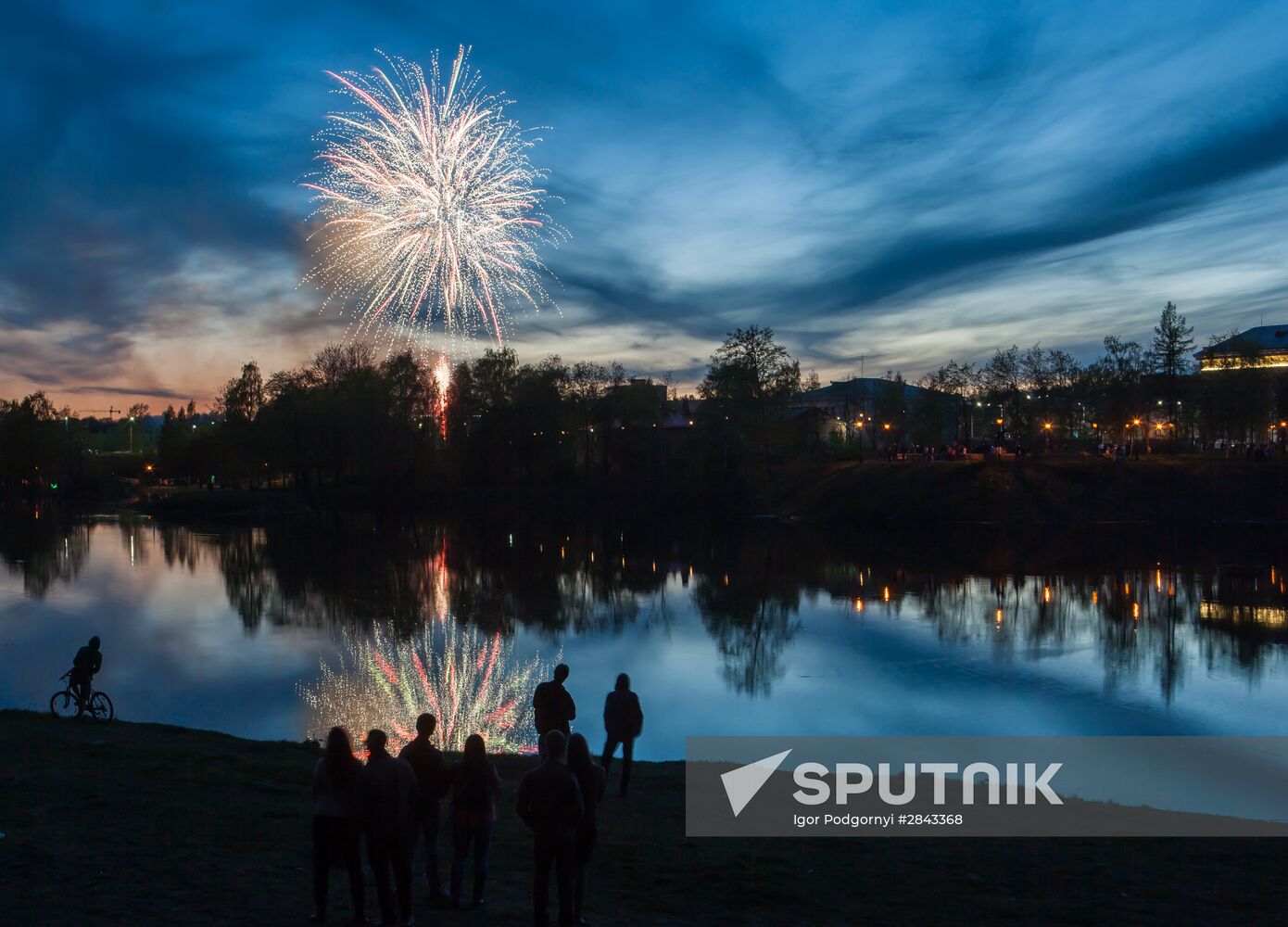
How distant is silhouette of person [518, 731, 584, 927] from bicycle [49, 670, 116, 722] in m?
14.5

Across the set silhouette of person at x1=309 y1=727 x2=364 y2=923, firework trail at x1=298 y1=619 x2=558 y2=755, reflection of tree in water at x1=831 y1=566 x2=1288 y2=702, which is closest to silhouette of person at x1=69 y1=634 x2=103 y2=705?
firework trail at x1=298 y1=619 x2=558 y2=755

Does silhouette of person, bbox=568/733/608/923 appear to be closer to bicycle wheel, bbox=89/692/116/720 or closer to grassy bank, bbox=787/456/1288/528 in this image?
bicycle wheel, bbox=89/692/116/720

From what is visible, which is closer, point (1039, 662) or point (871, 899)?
point (871, 899)

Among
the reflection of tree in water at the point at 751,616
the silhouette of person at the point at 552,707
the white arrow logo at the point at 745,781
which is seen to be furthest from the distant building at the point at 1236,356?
the silhouette of person at the point at 552,707

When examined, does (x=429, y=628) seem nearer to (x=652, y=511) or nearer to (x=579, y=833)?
(x=579, y=833)

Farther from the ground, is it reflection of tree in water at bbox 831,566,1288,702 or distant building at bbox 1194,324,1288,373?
distant building at bbox 1194,324,1288,373

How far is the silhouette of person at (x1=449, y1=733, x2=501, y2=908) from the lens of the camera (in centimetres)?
890

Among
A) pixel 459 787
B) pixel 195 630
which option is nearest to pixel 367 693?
pixel 195 630

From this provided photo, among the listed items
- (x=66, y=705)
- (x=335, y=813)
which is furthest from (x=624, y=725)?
(x=66, y=705)

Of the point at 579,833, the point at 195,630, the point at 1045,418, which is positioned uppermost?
the point at 1045,418

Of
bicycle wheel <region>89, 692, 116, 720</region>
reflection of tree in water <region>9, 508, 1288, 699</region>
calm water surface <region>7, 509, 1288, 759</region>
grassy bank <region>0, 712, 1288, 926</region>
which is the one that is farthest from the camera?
reflection of tree in water <region>9, 508, 1288, 699</region>

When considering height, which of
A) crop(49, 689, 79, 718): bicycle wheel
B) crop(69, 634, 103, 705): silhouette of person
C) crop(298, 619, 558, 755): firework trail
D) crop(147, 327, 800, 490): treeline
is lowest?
crop(298, 619, 558, 755): firework trail

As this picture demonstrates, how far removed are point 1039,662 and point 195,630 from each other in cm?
2843

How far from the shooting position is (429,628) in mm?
33031
